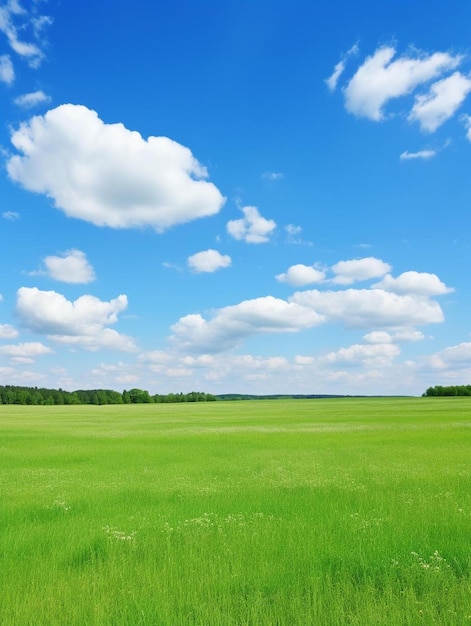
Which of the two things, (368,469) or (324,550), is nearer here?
(324,550)

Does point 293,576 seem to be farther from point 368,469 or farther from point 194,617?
point 368,469

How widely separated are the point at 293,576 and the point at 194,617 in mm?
2343

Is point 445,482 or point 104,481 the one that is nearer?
point 445,482

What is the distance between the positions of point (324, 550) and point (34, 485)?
15.1 meters

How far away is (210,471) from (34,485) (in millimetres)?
8459

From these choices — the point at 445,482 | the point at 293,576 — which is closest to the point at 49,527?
the point at 293,576

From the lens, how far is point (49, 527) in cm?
1324

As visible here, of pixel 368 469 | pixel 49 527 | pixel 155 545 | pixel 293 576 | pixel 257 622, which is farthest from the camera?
pixel 368 469

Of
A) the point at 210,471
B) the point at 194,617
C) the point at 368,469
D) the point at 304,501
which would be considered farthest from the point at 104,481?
the point at 194,617

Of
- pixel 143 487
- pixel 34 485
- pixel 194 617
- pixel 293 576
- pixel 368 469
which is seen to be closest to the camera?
pixel 194 617

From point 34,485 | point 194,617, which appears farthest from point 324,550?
point 34,485

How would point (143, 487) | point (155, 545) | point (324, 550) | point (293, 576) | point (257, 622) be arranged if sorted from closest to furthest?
point (257, 622)
point (293, 576)
point (324, 550)
point (155, 545)
point (143, 487)

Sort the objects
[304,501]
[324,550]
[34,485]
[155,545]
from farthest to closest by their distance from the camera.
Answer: [34,485] < [304,501] < [155,545] < [324,550]

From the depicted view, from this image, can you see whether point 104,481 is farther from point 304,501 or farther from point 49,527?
point 304,501
